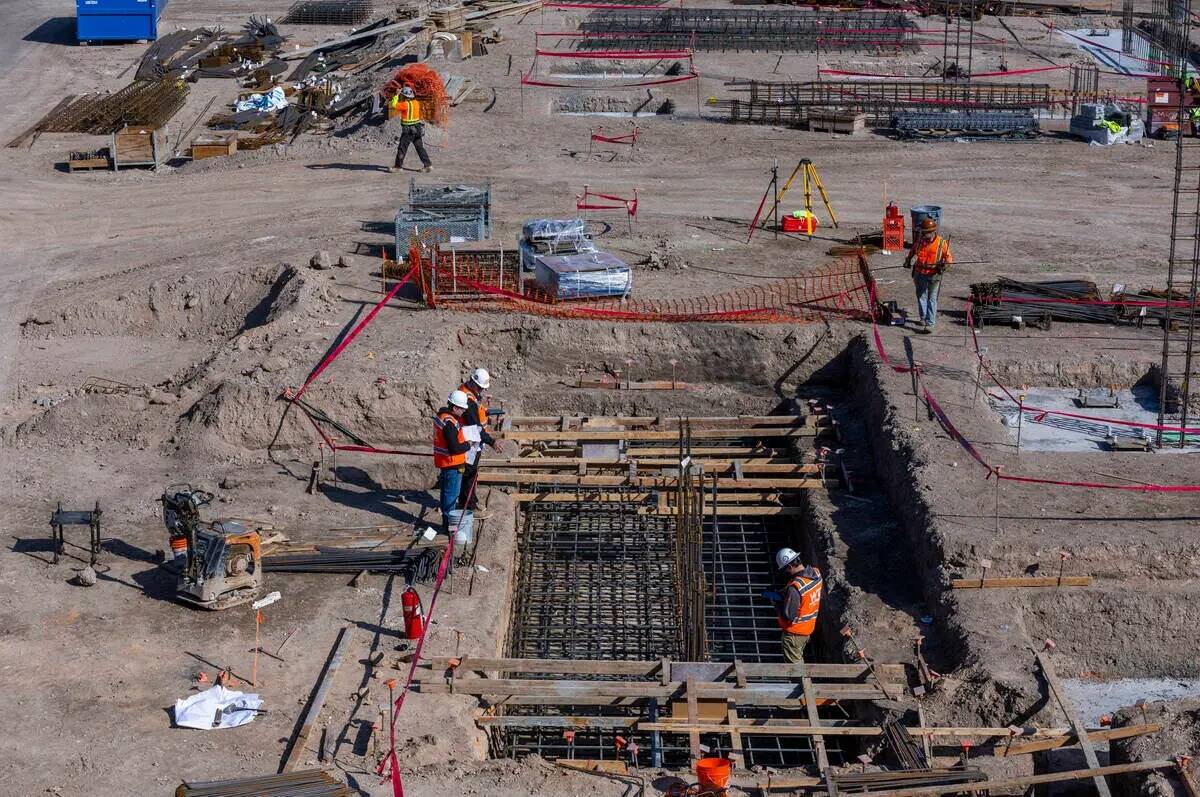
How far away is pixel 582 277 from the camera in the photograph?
19094 mm

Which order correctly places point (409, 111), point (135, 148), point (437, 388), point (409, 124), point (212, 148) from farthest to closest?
point (212, 148)
point (135, 148)
point (409, 124)
point (409, 111)
point (437, 388)

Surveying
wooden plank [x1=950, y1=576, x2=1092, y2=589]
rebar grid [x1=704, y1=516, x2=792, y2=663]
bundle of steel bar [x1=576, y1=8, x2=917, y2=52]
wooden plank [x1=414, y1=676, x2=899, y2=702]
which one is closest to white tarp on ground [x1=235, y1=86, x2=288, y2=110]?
bundle of steel bar [x1=576, y1=8, x2=917, y2=52]

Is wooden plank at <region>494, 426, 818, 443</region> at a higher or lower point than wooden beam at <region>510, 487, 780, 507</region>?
higher

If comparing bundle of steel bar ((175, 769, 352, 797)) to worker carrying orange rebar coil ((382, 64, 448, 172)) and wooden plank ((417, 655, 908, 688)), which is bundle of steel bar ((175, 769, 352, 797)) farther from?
worker carrying orange rebar coil ((382, 64, 448, 172))

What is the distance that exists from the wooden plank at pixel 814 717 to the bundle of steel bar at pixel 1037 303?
323 inches

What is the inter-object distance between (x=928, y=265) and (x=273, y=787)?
36.1 feet

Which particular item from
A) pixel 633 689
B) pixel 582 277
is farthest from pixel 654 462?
pixel 633 689

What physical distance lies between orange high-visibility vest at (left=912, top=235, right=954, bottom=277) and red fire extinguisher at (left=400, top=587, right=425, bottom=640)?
8.42 metres

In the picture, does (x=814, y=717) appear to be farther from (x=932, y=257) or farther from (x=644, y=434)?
(x=932, y=257)

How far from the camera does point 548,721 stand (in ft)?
38.4

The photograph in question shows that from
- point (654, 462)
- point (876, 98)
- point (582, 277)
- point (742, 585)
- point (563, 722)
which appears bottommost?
point (742, 585)

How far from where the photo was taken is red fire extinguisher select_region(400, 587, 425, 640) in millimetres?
12477

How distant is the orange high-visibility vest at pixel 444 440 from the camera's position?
14109 millimetres

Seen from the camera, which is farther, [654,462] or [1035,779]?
[654,462]
